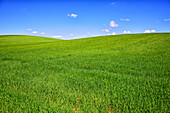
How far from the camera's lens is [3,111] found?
3.86 meters

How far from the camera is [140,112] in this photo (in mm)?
3666

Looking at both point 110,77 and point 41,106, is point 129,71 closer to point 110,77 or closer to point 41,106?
point 110,77

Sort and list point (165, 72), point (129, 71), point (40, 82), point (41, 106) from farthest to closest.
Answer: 1. point (129, 71)
2. point (165, 72)
3. point (40, 82)
4. point (41, 106)

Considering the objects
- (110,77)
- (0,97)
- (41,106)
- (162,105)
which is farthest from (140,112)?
(0,97)

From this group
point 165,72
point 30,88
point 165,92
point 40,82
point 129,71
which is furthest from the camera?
point 129,71

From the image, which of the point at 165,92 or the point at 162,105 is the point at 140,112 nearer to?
the point at 162,105

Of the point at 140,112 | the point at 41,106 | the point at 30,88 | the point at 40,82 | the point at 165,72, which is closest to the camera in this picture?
the point at 140,112

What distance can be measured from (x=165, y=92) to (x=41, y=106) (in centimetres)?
508

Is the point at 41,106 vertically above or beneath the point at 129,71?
beneath

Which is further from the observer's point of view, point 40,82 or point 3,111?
point 40,82

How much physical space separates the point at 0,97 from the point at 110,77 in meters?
5.39

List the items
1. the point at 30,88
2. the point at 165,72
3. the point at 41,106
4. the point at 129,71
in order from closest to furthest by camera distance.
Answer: the point at 41,106
the point at 30,88
the point at 165,72
the point at 129,71

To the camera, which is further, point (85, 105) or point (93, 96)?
point (93, 96)

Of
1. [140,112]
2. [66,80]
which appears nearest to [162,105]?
[140,112]
